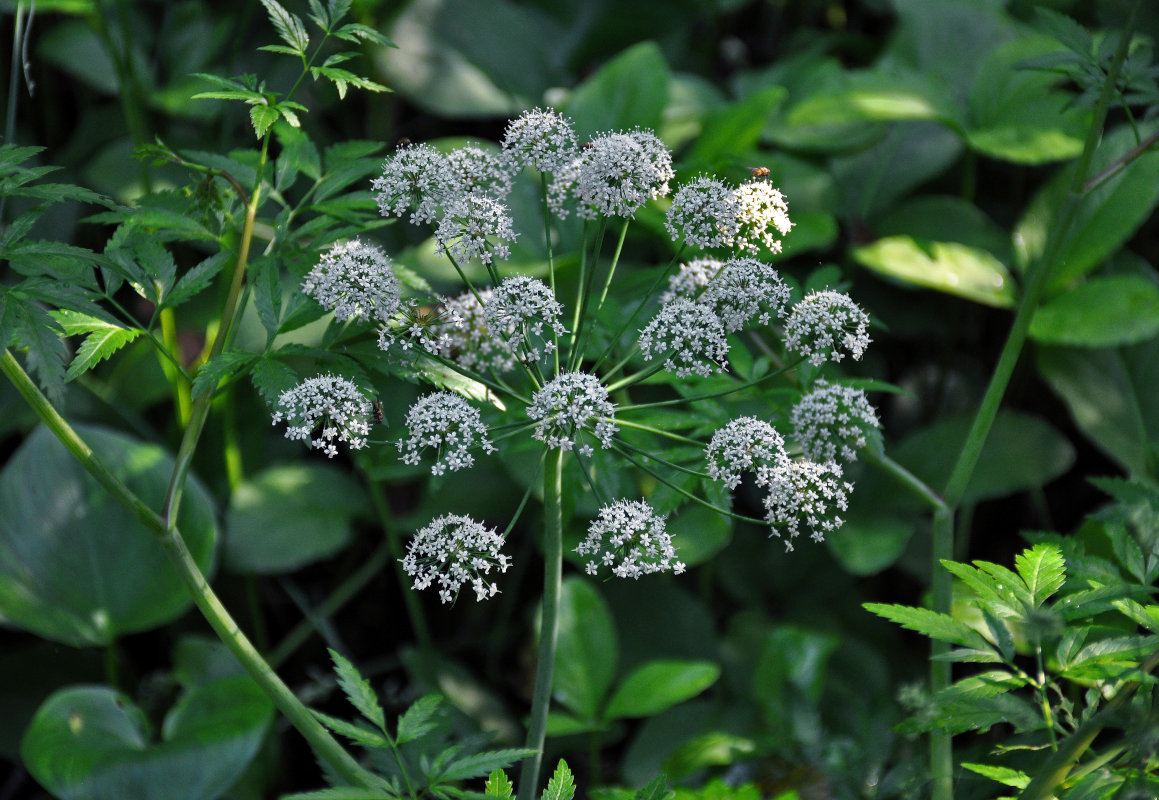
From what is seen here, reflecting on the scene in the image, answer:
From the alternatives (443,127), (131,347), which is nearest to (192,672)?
(131,347)

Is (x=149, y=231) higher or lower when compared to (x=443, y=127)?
higher

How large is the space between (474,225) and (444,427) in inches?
11.0

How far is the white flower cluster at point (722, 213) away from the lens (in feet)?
4.21

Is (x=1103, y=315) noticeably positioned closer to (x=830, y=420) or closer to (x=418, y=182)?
(x=830, y=420)

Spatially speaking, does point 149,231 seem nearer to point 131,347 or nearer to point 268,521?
point 268,521

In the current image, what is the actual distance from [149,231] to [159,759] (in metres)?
1.08

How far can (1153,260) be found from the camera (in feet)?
10.1

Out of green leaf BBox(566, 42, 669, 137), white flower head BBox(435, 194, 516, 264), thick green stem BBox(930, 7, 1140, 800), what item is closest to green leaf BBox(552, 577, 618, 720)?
thick green stem BBox(930, 7, 1140, 800)

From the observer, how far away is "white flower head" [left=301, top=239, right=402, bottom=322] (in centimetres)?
121

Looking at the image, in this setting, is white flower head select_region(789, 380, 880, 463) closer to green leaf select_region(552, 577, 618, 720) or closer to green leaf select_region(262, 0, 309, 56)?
green leaf select_region(262, 0, 309, 56)

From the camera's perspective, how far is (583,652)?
7.31ft

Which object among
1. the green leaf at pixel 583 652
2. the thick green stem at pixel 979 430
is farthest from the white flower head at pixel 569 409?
the green leaf at pixel 583 652

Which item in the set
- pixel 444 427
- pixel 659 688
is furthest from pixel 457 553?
pixel 659 688

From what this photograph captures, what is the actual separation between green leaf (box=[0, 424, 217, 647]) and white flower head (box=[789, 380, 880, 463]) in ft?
5.20
